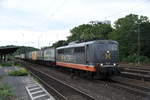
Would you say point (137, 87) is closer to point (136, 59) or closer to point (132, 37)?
point (136, 59)

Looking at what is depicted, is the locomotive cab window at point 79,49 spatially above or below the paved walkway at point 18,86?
above

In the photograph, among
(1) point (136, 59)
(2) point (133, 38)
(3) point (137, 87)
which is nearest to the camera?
(3) point (137, 87)

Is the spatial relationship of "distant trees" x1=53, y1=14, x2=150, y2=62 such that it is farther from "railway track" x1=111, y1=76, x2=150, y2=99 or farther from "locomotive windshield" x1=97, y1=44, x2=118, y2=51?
"railway track" x1=111, y1=76, x2=150, y2=99

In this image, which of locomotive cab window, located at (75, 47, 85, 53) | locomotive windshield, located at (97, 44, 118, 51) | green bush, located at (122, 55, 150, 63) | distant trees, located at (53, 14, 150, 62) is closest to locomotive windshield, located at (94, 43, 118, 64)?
locomotive windshield, located at (97, 44, 118, 51)

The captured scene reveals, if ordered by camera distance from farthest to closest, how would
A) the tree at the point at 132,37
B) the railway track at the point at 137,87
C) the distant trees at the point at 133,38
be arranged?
the tree at the point at 132,37, the distant trees at the point at 133,38, the railway track at the point at 137,87

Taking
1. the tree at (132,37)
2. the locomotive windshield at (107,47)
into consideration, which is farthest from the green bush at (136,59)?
the locomotive windshield at (107,47)

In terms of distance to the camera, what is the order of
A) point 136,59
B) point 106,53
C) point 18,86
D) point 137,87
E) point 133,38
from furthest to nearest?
1. point 133,38
2. point 136,59
3. point 106,53
4. point 18,86
5. point 137,87

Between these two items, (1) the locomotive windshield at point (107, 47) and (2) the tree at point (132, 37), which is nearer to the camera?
(1) the locomotive windshield at point (107, 47)

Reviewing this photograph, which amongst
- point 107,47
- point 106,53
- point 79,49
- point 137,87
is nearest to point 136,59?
point 79,49

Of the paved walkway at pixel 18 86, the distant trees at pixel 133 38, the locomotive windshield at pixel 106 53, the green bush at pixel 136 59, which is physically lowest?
the paved walkway at pixel 18 86

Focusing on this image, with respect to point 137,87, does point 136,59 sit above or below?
A: above

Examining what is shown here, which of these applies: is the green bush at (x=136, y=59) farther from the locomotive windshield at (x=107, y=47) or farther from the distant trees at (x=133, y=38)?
the locomotive windshield at (x=107, y=47)

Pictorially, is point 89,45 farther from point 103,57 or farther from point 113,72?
point 113,72

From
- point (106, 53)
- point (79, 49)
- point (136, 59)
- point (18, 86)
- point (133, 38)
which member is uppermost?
point (133, 38)
